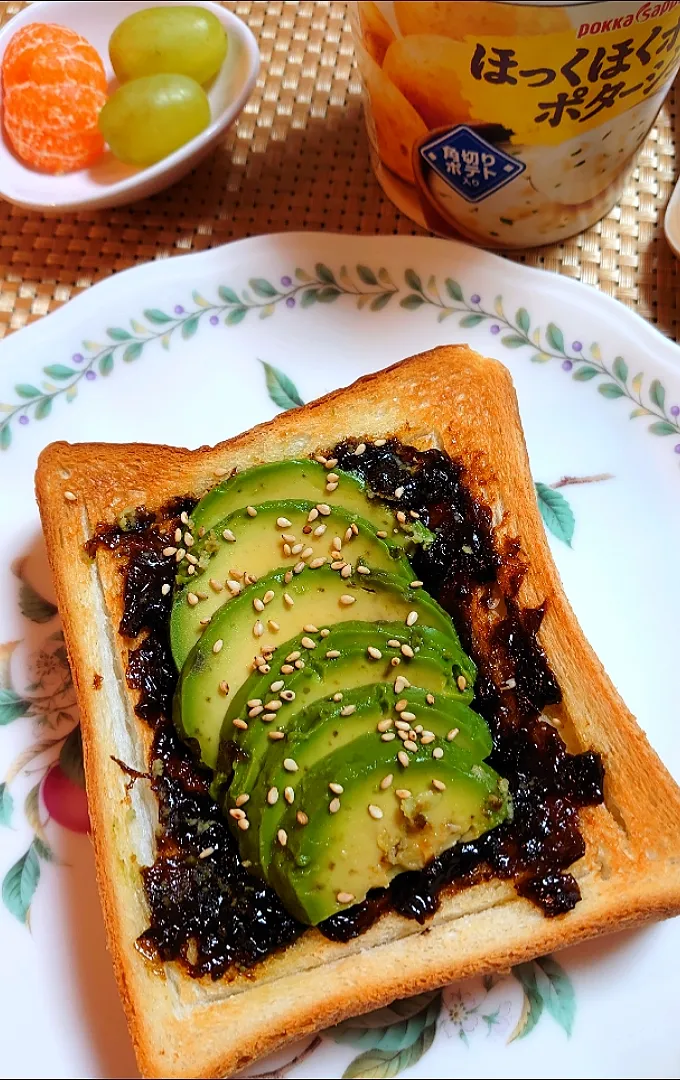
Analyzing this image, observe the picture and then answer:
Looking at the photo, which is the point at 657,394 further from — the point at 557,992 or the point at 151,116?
the point at 151,116

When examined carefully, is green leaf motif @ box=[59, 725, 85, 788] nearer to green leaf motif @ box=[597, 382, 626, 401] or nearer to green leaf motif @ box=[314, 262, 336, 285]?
green leaf motif @ box=[314, 262, 336, 285]

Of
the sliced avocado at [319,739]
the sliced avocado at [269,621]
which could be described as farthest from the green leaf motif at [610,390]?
the sliced avocado at [319,739]

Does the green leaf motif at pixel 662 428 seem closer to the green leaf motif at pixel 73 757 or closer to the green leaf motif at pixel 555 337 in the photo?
the green leaf motif at pixel 555 337

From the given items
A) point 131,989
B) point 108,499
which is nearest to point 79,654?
point 108,499

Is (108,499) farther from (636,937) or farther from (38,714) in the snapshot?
(636,937)

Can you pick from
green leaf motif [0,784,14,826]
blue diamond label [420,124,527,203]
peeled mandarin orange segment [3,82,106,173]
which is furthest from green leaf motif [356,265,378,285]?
green leaf motif [0,784,14,826]
